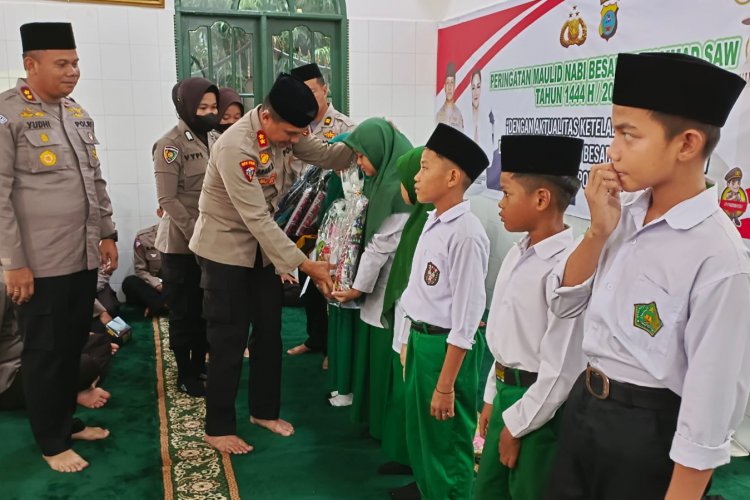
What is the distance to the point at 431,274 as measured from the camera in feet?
6.83

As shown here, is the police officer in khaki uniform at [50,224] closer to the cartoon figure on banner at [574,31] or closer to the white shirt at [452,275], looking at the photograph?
the white shirt at [452,275]

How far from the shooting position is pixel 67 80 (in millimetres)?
2521

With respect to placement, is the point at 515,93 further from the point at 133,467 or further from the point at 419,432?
the point at 133,467

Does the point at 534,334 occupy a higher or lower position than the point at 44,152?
lower

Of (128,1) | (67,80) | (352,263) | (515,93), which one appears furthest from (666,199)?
(128,1)

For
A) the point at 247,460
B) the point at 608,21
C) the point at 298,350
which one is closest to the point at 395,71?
the point at 608,21

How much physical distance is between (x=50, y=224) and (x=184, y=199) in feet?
3.03

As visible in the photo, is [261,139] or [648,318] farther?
[261,139]

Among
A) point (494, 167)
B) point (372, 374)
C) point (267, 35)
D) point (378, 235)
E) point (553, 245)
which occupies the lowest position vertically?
point (372, 374)

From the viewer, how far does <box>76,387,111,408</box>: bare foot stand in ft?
11.0

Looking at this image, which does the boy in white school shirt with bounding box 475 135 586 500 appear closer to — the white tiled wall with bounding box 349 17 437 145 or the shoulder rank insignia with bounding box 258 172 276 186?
the shoulder rank insignia with bounding box 258 172 276 186

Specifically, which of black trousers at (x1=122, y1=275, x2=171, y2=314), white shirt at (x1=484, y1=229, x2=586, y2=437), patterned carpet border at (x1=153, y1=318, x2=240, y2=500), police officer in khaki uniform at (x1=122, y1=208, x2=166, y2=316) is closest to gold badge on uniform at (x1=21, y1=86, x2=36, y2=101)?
patterned carpet border at (x1=153, y1=318, x2=240, y2=500)

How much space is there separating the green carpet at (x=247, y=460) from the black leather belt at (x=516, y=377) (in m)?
1.07

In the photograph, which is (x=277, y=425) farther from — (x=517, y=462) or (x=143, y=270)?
(x=143, y=270)
